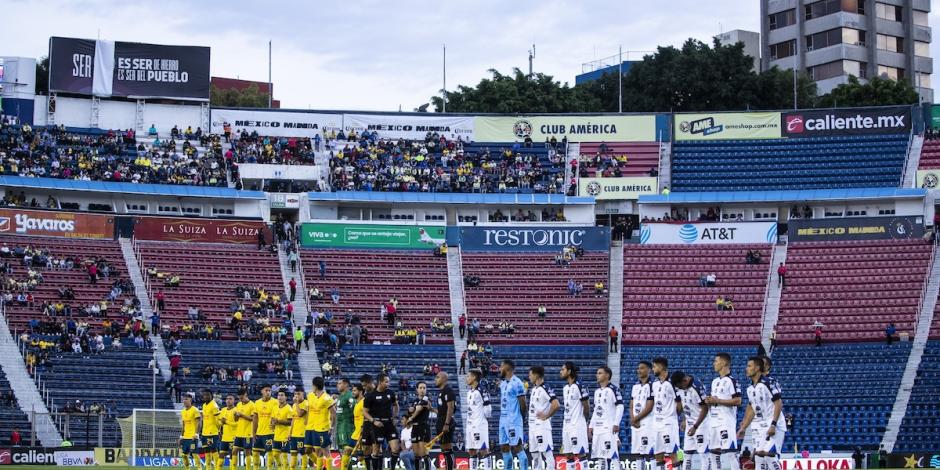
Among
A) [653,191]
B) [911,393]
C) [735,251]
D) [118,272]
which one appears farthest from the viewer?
[653,191]

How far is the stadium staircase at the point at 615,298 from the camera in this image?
206 feet

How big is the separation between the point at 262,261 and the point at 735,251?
25.0 meters

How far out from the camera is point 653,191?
7488 cm

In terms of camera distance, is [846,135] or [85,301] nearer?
[85,301]

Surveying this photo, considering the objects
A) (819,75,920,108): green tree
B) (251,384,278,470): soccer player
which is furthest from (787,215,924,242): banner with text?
(251,384,278,470): soccer player

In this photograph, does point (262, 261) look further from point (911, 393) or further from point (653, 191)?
point (911, 393)

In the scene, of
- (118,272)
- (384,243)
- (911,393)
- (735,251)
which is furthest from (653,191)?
(118,272)

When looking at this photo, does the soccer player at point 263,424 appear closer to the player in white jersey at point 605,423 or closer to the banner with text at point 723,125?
the player in white jersey at point 605,423

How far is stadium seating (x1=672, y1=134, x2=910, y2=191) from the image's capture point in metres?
73.4

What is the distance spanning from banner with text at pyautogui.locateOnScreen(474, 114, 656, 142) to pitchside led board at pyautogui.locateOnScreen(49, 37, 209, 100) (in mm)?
17072

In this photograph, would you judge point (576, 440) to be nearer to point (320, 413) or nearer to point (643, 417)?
point (643, 417)

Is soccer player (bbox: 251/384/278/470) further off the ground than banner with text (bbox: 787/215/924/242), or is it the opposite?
banner with text (bbox: 787/215/924/242)

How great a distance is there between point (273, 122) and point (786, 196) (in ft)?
98.3

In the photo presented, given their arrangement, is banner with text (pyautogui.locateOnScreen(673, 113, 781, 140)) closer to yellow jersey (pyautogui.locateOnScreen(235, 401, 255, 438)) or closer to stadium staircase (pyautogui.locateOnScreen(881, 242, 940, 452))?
stadium staircase (pyautogui.locateOnScreen(881, 242, 940, 452))
